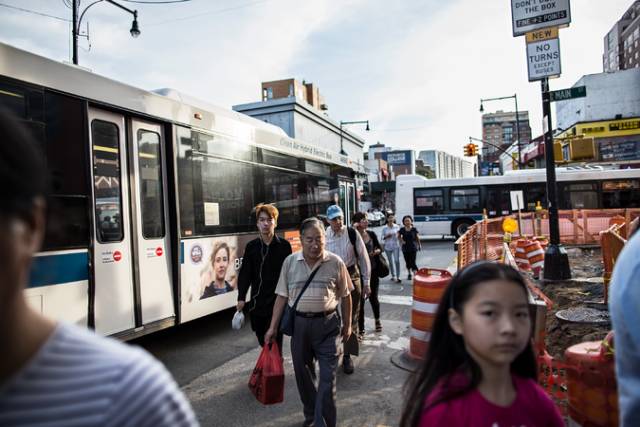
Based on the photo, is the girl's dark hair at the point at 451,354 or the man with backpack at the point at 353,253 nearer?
the girl's dark hair at the point at 451,354

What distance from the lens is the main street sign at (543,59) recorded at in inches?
352

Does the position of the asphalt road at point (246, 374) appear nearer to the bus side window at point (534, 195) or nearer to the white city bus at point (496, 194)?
the white city bus at point (496, 194)

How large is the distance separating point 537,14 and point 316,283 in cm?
810

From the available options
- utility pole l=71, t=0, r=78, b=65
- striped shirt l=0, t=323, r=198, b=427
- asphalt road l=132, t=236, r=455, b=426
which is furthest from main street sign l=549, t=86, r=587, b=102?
utility pole l=71, t=0, r=78, b=65

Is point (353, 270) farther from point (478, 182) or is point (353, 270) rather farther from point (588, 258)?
Result: point (478, 182)

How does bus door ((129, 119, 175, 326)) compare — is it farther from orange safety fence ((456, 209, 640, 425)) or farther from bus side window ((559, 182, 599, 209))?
bus side window ((559, 182, 599, 209))

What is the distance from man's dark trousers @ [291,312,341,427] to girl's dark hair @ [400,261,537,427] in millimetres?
1861

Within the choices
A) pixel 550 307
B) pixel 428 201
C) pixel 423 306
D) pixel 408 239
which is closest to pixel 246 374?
pixel 423 306

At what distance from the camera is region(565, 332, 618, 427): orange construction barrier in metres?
2.60

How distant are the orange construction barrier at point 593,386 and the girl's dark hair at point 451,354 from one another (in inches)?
42.3

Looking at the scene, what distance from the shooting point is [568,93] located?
8938 mm

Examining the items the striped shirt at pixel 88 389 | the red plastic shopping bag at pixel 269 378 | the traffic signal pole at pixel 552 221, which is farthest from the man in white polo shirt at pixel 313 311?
the traffic signal pole at pixel 552 221

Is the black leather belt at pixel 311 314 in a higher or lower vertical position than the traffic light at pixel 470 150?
lower

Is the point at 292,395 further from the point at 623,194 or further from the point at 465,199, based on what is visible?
the point at 623,194
